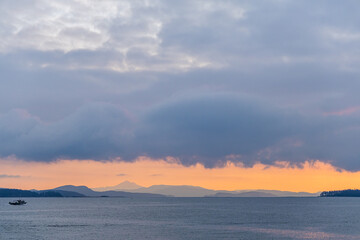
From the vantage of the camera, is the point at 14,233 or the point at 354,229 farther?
the point at 354,229

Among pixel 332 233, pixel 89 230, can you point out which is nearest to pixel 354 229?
pixel 332 233

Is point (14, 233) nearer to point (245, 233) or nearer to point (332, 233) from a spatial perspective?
point (245, 233)

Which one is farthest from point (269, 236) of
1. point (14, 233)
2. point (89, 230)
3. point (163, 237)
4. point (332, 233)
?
point (14, 233)

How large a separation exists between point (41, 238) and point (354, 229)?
321 ft

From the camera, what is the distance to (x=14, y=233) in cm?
12706

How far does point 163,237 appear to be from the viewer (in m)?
117

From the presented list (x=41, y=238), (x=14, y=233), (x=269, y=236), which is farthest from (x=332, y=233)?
(x=14, y=233)

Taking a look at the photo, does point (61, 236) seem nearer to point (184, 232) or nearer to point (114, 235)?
point (114, 235)

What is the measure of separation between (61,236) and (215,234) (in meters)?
44.3

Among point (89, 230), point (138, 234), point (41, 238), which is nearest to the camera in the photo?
point (41, 238)

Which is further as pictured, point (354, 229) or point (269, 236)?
point (354, 229)

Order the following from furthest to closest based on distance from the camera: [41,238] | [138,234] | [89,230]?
[89,230] → [138,234] → [41,238]

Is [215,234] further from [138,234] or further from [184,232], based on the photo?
[138,234]

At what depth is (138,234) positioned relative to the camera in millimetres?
123938
